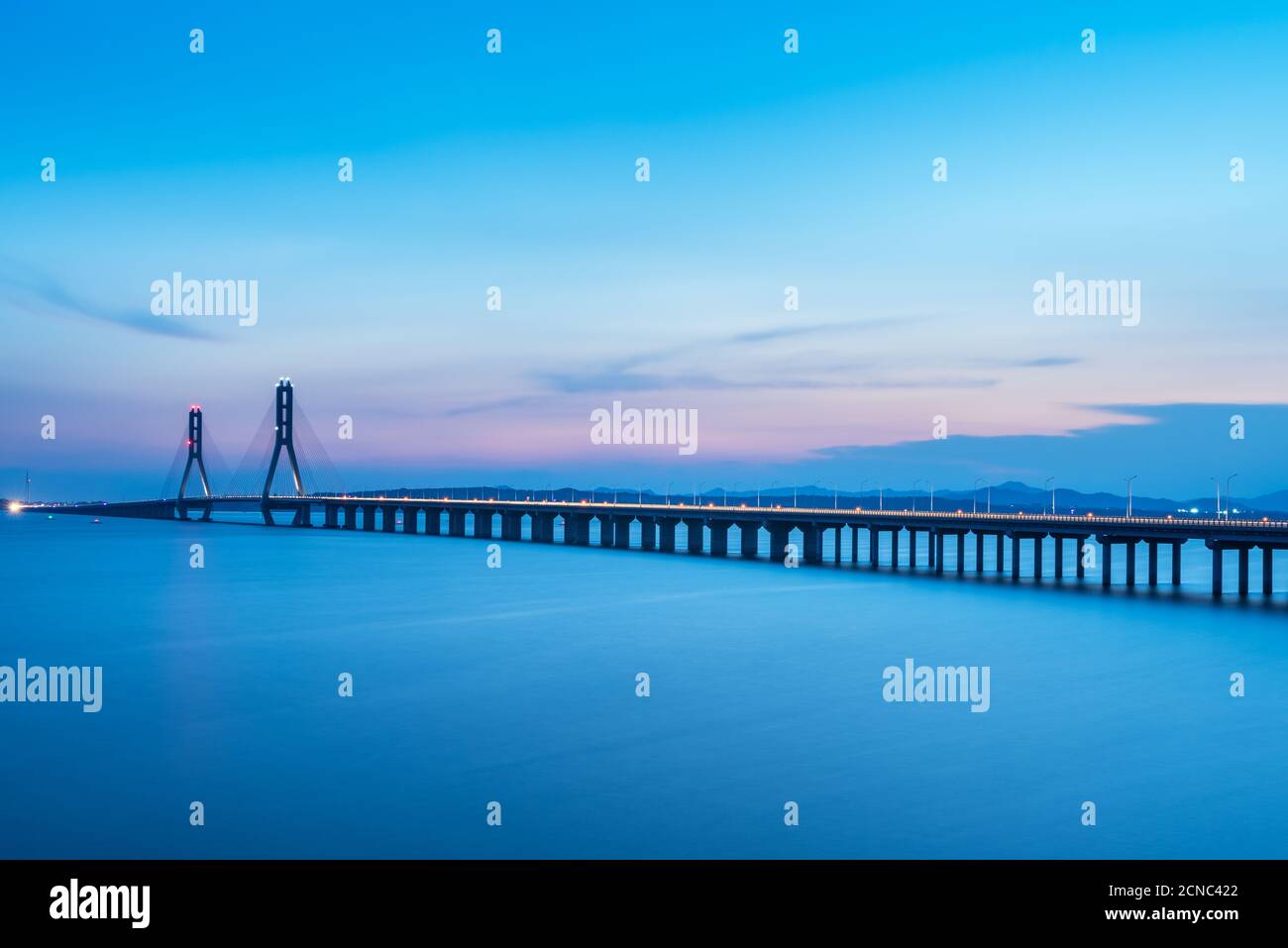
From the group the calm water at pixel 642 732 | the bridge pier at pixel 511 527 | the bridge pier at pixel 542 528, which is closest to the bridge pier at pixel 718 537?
the bridge pier at pixel 542 528

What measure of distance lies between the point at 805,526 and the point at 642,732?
54.6m

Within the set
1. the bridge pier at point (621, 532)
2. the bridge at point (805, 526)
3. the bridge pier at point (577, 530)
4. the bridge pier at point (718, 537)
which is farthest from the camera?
the bridge pier at point (577, 530)

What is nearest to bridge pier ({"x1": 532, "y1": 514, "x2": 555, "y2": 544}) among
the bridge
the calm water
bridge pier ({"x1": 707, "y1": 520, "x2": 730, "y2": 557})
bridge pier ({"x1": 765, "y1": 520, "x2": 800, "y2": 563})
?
the bridge

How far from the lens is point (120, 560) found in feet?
220

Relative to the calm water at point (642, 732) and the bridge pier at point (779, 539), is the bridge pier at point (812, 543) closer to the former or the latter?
the bridge pier at point (779, 539)

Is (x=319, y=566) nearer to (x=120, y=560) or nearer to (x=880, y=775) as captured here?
(x=120, y=560)

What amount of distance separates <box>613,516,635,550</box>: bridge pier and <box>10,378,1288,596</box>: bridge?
0.48 ft

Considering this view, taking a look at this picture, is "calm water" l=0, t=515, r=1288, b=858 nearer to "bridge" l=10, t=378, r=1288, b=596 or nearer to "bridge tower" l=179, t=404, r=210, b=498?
"bridge" l=10, t=378, r=1288, b=596

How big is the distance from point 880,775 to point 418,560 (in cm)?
5862

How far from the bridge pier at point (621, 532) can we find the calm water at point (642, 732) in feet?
161

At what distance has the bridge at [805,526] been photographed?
4691 cm
